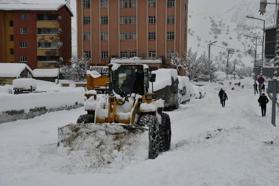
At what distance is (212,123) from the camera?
19328 mm

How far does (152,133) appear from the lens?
37.3 feet

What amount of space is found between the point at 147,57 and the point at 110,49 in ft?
23.1

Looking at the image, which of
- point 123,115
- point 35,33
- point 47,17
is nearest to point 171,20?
point 47,17

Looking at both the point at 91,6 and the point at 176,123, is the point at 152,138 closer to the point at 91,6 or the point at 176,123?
the point at 176,123

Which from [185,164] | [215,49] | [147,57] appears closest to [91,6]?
[147,57]

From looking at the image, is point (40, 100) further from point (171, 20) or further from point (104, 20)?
point (104, 20)

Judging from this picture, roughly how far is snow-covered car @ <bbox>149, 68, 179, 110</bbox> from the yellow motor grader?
13023 millimetres

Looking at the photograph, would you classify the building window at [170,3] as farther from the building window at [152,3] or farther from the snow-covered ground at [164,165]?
the snow-covered ground at [164,165]

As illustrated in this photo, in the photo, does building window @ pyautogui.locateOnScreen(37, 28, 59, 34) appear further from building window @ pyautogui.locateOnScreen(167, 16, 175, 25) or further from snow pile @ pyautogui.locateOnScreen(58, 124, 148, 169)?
snow pile @ pyautogui.locateOnScreen(58, 124, 148, 169)

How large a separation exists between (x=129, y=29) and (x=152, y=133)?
63612 millimetres

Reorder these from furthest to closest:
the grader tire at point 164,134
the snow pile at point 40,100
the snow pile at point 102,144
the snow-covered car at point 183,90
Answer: the snow-covered car at point 183,90 → the snow pile at point 40,100 → the grader tire at point 164,134 → the snow pile at point 102,144

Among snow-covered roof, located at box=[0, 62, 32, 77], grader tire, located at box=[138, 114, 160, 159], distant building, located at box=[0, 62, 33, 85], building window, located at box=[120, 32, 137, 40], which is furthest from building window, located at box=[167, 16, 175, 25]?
grader tire, located at box=[138, 114, 160, 159]

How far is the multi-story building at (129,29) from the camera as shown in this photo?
72.8m

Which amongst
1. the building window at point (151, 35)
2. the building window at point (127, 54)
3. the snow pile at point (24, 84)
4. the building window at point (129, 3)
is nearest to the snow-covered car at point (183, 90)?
the snow pile at point (24, 84)
